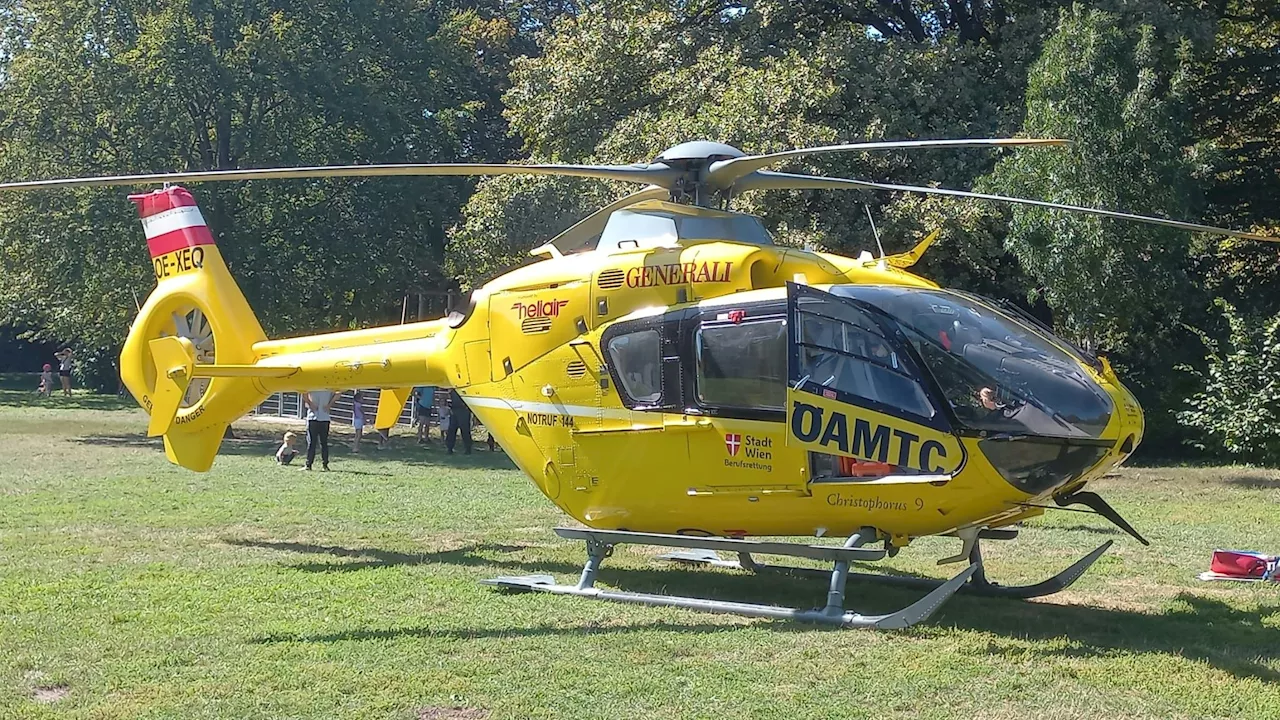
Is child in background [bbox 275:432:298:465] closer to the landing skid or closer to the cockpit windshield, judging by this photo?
the landing skid

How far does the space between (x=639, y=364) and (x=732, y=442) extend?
1002 millimetres

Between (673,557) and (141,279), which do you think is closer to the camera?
(673,557)

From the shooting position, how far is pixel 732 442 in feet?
28.0

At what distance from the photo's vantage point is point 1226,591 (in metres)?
9.60

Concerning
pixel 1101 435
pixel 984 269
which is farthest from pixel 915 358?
pixel 984 269

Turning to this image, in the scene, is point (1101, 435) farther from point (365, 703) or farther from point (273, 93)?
point (273, 93)

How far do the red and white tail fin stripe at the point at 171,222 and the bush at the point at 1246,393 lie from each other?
15.4m

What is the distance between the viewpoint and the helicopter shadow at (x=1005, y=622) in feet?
24.8

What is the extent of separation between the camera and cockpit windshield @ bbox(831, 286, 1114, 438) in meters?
7.52

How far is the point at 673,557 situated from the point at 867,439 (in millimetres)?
3644

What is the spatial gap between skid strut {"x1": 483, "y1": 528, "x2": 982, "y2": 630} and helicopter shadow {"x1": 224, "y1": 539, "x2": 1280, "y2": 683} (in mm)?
139

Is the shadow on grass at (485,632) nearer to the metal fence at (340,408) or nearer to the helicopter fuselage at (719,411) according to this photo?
the helicopter fuselage at (719,411)

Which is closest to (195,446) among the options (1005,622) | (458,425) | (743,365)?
(743,365)

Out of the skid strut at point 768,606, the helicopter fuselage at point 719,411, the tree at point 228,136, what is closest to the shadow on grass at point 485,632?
the skid strut at point 768,606
